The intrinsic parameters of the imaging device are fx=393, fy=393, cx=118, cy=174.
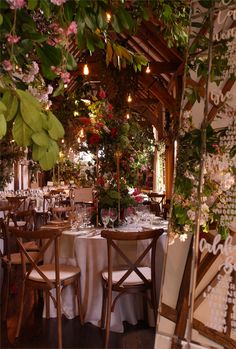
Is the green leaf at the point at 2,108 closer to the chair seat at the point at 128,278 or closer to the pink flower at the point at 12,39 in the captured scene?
the pink flower at the point at 12,39

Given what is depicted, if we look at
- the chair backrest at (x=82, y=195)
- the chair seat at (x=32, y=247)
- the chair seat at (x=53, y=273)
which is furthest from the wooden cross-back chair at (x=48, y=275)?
the chair backrest at (x=82, y=195)

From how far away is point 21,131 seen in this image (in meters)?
0.96

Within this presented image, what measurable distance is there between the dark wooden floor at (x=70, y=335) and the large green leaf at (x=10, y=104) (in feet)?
8.54

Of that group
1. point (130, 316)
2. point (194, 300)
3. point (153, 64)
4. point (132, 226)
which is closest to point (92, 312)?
point (130, 316)

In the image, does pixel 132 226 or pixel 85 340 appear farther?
pixel 132 226

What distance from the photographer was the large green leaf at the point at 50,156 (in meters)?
1.00

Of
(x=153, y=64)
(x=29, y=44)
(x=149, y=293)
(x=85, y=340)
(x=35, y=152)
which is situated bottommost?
(x=85, y=340)

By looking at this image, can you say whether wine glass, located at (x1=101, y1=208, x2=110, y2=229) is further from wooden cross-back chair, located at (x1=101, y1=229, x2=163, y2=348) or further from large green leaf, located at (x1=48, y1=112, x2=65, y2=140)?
large green leaf, located at (x1=48, y1=112, x2=65, y2=140)

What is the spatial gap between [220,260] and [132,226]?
282 cm

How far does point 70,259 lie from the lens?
3662 millimetres

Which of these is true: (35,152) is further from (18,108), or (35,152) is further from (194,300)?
(194,300)

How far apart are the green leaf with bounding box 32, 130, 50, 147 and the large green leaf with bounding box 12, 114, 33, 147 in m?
0.02

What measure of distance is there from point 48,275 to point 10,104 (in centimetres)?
263

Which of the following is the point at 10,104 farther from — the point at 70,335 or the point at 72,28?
the point at 70,335
